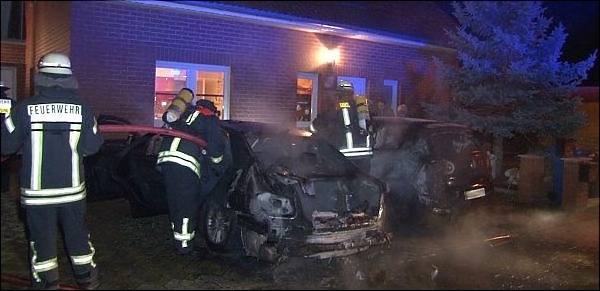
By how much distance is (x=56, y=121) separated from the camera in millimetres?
4332

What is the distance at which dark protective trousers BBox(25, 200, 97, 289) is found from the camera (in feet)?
14.2

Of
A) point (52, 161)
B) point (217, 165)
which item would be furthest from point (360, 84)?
point (52, 161)

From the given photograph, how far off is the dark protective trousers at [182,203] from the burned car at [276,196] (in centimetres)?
16

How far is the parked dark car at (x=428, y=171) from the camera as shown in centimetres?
717

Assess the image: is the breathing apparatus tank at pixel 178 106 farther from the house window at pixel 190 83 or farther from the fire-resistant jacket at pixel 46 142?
the house window at pixel 190 83


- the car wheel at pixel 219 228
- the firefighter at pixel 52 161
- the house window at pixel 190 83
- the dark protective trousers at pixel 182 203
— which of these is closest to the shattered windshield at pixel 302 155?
the car wheel at pixel 219 228

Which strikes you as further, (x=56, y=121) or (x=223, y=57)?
(x=223, y=57)

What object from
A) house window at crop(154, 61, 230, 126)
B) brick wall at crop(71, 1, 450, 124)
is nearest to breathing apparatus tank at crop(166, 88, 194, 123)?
brick wall at crop(71, 1, 450, 124)

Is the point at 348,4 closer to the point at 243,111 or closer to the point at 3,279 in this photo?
the point at 243,111

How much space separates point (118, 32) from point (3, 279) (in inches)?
217

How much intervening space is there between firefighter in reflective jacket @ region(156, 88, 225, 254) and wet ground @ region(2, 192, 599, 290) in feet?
0.91

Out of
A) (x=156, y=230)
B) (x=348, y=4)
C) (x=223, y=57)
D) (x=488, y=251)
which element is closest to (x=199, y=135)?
(x=156, y=230)

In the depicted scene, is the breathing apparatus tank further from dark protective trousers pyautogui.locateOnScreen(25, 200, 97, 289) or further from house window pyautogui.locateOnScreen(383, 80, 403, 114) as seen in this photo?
house window pyautogui.locateOnScreen(383, 80, 403, 114)

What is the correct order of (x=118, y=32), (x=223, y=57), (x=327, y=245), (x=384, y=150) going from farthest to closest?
1. (x=223, y=57)
2. (x=118, y=32)
3. (x=384, y=150)
4. (x=327, y=245)
